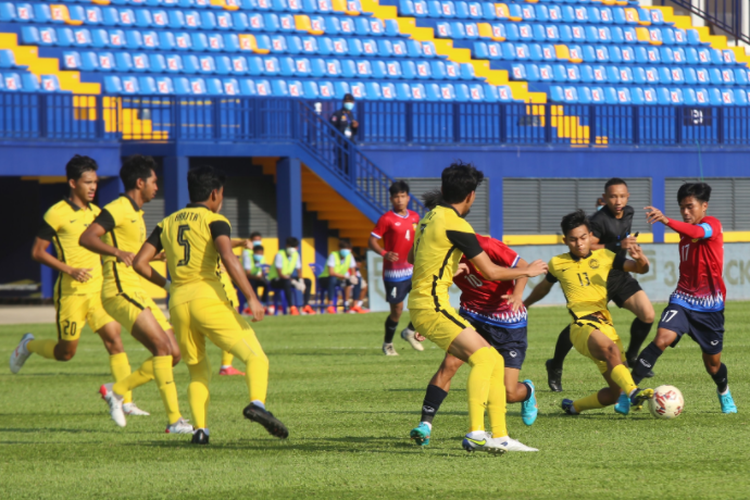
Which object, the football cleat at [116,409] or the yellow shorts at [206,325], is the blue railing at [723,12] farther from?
the yellow shorts at [206,325]

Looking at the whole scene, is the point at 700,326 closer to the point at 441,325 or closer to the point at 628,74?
the point at 441,325

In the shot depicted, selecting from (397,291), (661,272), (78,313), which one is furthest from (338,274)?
(78,313)

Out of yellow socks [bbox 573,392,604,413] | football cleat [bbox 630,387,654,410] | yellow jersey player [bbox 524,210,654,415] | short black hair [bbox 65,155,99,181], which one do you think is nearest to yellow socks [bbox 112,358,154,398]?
short black hair [bbox 65,155,99,181]

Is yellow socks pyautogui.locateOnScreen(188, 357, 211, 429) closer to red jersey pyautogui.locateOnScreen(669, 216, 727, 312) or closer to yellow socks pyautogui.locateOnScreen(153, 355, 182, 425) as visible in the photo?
yellow socks pyautogui.locateOnScreen(153, 355, 182, 425)

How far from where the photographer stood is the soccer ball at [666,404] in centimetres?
743

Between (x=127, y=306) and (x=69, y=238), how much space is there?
1181 mm

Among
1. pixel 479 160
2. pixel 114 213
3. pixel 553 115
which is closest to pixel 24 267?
pixel 479 160

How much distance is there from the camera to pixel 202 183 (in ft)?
22.7

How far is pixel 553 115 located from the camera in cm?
2653

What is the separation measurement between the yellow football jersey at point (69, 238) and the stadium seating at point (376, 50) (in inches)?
634

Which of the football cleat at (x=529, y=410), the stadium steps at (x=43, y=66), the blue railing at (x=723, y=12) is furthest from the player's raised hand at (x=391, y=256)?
the blue railing at (x=723, y=12)

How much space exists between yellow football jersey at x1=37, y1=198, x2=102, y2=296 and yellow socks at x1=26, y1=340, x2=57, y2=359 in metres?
0.78

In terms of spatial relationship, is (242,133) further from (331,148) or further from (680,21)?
(680,21)

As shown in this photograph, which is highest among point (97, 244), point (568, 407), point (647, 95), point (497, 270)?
point (647, 95)
